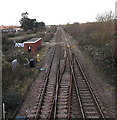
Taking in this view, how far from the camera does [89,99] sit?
403 inches

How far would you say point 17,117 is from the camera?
Result: 27.8ft

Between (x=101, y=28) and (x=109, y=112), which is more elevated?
(x=101, y=28)

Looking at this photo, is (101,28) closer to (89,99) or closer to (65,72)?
(65,72)

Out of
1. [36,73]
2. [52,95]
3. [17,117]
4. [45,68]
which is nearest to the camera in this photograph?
[17,117]

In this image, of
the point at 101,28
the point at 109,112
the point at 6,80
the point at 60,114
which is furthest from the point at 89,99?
the point at 101,28

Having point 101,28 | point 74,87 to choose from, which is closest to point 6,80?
point 74,87

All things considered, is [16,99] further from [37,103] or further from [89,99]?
[89,99]

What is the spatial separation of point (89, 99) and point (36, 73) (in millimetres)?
6463

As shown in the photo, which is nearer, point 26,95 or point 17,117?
point 17,117

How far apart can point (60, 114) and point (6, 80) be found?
5630 millimetres

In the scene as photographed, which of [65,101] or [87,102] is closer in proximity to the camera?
[87,102]

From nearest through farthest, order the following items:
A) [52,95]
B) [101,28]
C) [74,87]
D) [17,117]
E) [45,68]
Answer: [17,117]
[52,95]
[74,87]
[45,68]
[101,28]

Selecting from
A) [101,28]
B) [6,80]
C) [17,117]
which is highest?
[101,28]

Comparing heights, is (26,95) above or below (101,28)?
below
